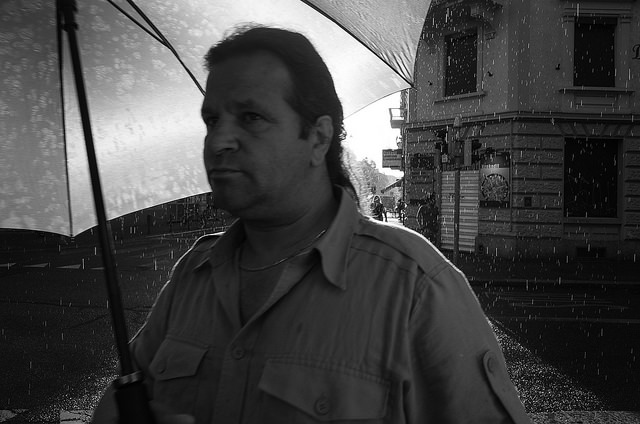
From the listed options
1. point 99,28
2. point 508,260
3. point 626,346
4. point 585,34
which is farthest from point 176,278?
point 585,34

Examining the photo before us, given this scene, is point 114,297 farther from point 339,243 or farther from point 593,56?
point 593,56

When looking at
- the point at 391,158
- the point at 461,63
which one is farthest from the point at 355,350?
the point at 391,158

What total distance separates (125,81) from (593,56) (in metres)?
18.2

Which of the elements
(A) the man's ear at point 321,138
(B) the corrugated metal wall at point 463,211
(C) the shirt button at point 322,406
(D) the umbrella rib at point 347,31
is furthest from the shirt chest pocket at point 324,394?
(B) the corrugated metal wall at point 463,211

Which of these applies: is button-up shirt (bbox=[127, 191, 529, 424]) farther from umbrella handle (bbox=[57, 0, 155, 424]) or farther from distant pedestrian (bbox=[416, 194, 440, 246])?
distant pedestrian (bbox=[416, 194, 440, 246])

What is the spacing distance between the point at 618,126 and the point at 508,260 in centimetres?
499

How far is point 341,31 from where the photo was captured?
2.04m

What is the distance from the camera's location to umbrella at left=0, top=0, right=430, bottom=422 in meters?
1.88

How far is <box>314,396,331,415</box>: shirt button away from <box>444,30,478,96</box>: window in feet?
60.4

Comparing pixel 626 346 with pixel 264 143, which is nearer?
pixel 264 143

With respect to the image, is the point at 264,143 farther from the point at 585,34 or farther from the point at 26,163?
the point at 585,34

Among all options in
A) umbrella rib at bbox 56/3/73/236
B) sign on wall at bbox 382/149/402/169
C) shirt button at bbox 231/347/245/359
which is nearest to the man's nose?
shirt button at bbox 231/347/245/359

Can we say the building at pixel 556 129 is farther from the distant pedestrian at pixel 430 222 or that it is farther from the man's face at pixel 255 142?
the man's face at pixel 255 142

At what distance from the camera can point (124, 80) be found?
6.66ft
